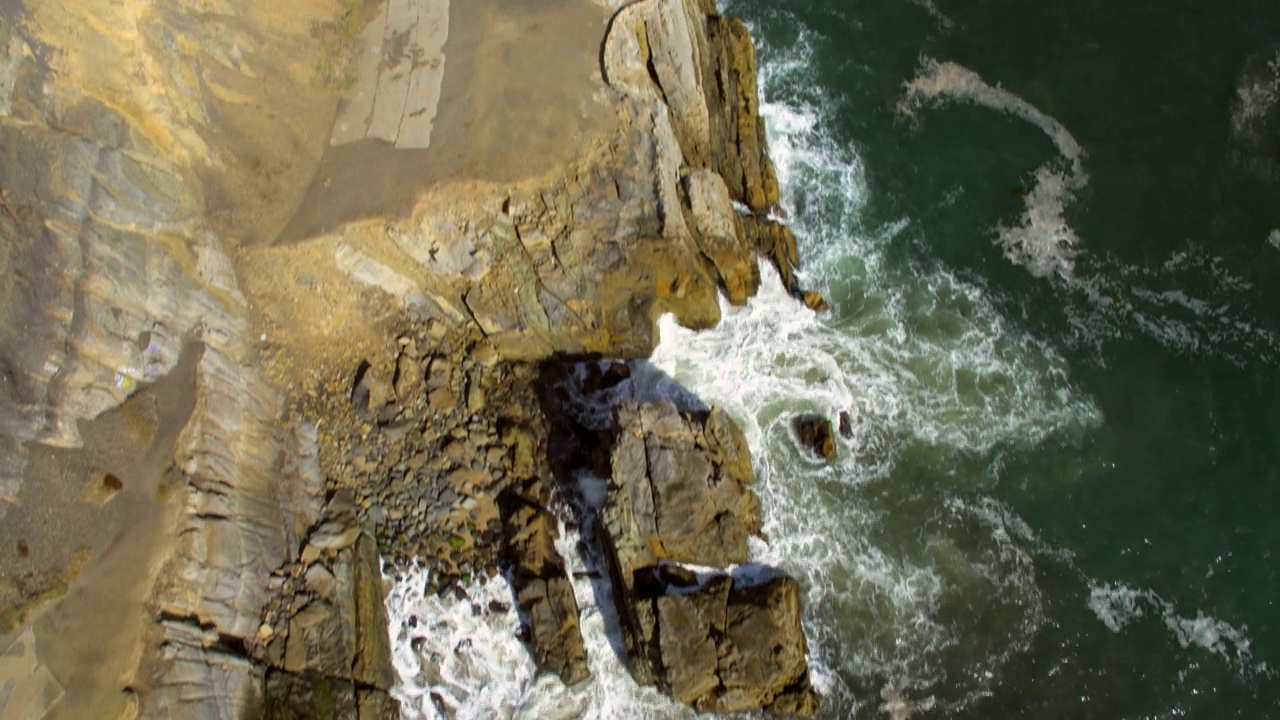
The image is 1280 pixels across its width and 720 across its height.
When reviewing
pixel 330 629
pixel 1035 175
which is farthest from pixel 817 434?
pixel 330 629

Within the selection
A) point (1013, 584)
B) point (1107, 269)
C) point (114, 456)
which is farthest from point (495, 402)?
point (1107, 269)

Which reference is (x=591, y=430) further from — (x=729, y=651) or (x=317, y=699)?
(x=317, y=699)

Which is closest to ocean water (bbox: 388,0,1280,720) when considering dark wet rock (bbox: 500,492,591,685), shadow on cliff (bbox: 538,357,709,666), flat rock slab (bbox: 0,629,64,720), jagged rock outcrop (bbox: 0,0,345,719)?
shadow on cliff (bbox: 538,357,709,666)

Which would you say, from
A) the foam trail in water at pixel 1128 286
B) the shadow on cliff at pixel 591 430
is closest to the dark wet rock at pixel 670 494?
the shadow on cliff at pixel 591 430

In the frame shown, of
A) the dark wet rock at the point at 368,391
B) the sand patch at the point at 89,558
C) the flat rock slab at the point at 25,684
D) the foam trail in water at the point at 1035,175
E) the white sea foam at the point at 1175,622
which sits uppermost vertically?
the foam trail in water at the point at 1035,175

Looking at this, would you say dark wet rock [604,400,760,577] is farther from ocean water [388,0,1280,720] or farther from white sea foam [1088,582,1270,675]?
white sea foam [1088,582,1270,675]

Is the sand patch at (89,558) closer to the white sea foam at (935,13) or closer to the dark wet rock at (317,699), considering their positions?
the dark wet rock at (317,699)

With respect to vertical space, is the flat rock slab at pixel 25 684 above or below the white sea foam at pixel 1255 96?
below
